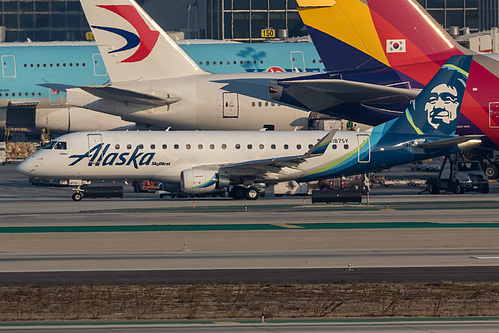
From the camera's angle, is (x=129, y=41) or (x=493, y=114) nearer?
(x=493, y=114)

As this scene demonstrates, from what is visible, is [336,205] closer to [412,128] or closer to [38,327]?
[412,128]

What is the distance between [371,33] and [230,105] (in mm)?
14016

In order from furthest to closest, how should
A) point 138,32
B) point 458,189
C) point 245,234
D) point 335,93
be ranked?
point 138,32 → point 458,189 → point 335,93 → point 245,234

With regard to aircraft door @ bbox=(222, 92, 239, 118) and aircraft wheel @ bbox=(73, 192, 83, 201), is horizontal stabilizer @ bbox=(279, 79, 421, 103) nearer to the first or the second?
aircraft door @ bbox=(222, 92, 239, 118)

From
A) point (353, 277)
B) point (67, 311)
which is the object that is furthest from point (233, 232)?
point (67, 311)

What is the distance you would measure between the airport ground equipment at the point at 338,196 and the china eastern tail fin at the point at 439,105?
19.5ft

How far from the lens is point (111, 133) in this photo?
169ft

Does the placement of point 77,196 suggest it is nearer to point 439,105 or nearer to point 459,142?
point 439,105

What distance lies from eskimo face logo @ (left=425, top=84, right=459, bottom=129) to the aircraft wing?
1067 mm

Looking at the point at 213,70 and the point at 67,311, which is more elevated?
the point at 213,70

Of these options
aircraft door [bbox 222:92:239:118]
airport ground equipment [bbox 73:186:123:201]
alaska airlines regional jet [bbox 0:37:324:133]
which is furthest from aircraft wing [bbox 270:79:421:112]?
alaska airlines regional jet [bbox 0:37:324:133]

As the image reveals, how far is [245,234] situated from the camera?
34.1m

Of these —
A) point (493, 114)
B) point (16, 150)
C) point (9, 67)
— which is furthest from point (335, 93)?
point (16, 150)

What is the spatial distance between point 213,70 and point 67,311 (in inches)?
2119
